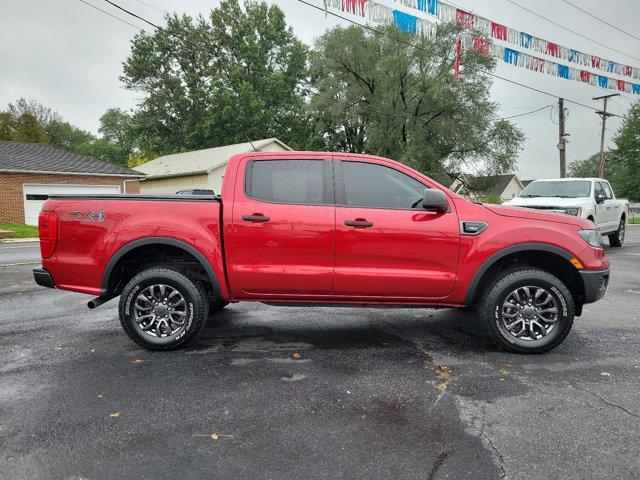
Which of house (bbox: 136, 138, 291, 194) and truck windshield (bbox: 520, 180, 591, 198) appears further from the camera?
house (bbox: 136, 138, 291, 194)

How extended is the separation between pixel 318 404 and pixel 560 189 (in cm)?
1081

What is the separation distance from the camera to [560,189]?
37.5 ft

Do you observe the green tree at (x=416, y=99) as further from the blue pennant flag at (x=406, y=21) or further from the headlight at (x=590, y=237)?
the headlight at (x=590, y=237)

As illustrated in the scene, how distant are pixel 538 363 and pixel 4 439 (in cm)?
412

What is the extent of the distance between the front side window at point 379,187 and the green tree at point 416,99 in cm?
2427

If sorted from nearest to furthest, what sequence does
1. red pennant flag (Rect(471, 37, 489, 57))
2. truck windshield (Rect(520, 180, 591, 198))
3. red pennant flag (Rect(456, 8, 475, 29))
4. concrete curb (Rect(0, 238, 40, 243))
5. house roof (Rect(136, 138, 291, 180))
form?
truck windshield (Rect(520, 180, 591, 198)) < red pennant flag (Rect(456, 8, 475, 29)) < red pennant flag (Rect(471, 37, 489, 57)) < concrete curb (Rect(0, 238, 40, 243)) < house roof (Rect(136, 138, 291, 180))

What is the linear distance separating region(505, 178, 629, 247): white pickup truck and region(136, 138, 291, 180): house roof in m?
18.8

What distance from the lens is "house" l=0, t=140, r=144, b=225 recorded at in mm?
21906

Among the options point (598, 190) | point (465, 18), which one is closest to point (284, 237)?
point (598, 190)

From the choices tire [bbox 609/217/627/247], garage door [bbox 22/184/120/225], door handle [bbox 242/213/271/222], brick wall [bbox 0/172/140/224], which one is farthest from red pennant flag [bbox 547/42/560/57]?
brick wall [bbox 0/172/140/224]

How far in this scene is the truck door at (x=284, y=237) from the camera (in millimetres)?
4004

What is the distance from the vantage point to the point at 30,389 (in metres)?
3.36

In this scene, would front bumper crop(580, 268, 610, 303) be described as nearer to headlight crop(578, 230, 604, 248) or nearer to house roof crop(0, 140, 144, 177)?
headlight crop(578, 230, 604, 248)

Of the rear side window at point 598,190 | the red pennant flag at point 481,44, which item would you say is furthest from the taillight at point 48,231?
the red pennant flag at point 481,44
